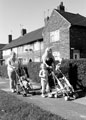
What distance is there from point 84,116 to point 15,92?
15.1 ft

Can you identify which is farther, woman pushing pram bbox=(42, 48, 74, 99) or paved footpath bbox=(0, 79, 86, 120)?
woman pushing pram bbox=(42, 48, 74, 99)

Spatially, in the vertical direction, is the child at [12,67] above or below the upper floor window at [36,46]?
below

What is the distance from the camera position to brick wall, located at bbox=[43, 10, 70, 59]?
20906 mm

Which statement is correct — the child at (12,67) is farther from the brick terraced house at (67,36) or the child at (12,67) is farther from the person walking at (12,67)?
the brick terraced house at (67,36)

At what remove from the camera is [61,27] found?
21828mm

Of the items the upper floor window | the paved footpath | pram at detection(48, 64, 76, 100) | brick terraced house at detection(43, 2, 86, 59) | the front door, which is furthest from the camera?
the upper floor window

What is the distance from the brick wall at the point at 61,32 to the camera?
20906 millimetres

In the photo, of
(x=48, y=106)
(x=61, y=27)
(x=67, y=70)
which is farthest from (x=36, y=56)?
(x=48, y=106)

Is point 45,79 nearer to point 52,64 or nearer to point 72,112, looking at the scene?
point 52,64

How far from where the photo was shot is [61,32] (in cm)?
2188

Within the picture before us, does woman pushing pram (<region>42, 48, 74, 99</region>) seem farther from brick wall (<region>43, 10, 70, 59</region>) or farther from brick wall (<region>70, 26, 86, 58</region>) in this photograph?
brick wall (<region>70, 26, 86, 58</region>)

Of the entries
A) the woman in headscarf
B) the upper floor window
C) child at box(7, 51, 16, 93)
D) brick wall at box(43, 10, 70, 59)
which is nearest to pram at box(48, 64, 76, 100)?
the woman in headscarf

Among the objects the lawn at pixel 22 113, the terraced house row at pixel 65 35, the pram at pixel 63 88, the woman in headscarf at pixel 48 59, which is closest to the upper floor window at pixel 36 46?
the terraced house row at pixel 65 35

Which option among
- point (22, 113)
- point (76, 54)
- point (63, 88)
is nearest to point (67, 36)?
point (76, 54)
